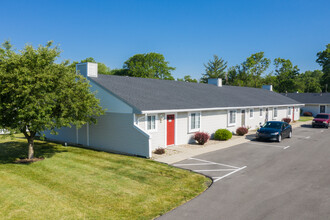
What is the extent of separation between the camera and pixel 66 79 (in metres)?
13.0

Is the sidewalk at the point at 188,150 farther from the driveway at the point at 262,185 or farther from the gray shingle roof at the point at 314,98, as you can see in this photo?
the gray shingle roof at the point at 314,98

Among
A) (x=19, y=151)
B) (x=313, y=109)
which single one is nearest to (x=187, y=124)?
(x=19, y=151)

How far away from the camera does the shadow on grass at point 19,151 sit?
14.0 metres

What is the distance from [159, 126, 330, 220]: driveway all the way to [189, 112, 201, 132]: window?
3260 millimetres

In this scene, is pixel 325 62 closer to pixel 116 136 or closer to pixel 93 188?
pixel 116 136

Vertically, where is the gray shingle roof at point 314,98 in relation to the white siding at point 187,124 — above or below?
above

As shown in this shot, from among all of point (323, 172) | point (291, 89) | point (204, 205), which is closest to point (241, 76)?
point (291, 89)

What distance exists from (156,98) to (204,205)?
35.1ft

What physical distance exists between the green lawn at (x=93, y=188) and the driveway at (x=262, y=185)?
82 cm

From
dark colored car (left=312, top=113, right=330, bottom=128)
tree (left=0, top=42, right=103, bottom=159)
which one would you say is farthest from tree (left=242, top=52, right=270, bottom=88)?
tree (left=0, top=42, right=103, bottom=159)

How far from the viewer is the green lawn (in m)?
7.38

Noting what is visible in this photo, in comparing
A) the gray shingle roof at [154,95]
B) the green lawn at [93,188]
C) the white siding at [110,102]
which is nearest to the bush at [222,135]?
the gray shingle roof at [154,95]

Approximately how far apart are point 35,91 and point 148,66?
5236cm

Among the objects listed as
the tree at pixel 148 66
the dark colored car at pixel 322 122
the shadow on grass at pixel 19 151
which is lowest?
the shadow on grass at pixel 19 151
